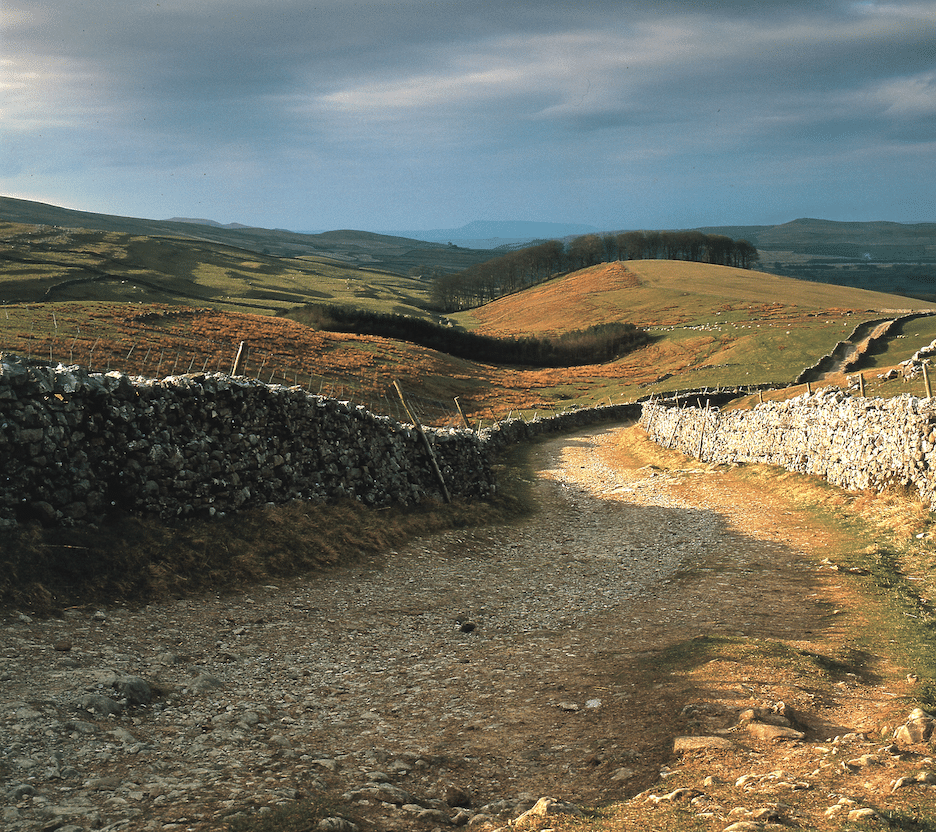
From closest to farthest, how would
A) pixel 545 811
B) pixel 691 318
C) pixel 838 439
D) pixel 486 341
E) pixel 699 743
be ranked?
pixel 545 811
pixel 699 743
pixel 838 439
pixel 486 341
pixel 691 318

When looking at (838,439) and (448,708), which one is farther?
(838,439)

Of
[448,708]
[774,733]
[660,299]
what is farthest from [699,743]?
[660,299]

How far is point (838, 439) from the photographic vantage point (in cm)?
2045

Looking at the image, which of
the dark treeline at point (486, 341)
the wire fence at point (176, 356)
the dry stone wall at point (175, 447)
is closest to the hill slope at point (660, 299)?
the dark treeline at point (486, 341)

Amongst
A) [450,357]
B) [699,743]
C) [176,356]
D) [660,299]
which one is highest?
[660,299]

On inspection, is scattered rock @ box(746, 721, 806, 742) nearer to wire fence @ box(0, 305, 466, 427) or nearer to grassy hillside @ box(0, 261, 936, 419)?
grassy hillside @ box(0, 261, 936, 419)

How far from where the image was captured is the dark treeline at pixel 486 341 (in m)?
95.2

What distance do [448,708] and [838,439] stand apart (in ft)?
55.9

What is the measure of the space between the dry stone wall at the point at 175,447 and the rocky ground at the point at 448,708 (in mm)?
2379

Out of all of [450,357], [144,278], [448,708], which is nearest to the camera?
[448,708]

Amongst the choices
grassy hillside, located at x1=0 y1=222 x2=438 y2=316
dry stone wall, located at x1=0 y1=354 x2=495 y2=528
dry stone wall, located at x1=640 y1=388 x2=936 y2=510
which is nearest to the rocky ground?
dry stone wall, located at x1=0 y1=354 x2=495 y2=528

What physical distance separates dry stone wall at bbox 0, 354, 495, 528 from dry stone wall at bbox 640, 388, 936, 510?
12.4m

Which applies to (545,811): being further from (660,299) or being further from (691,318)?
(660,299)

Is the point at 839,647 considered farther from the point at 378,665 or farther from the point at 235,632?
the point at 235,632
